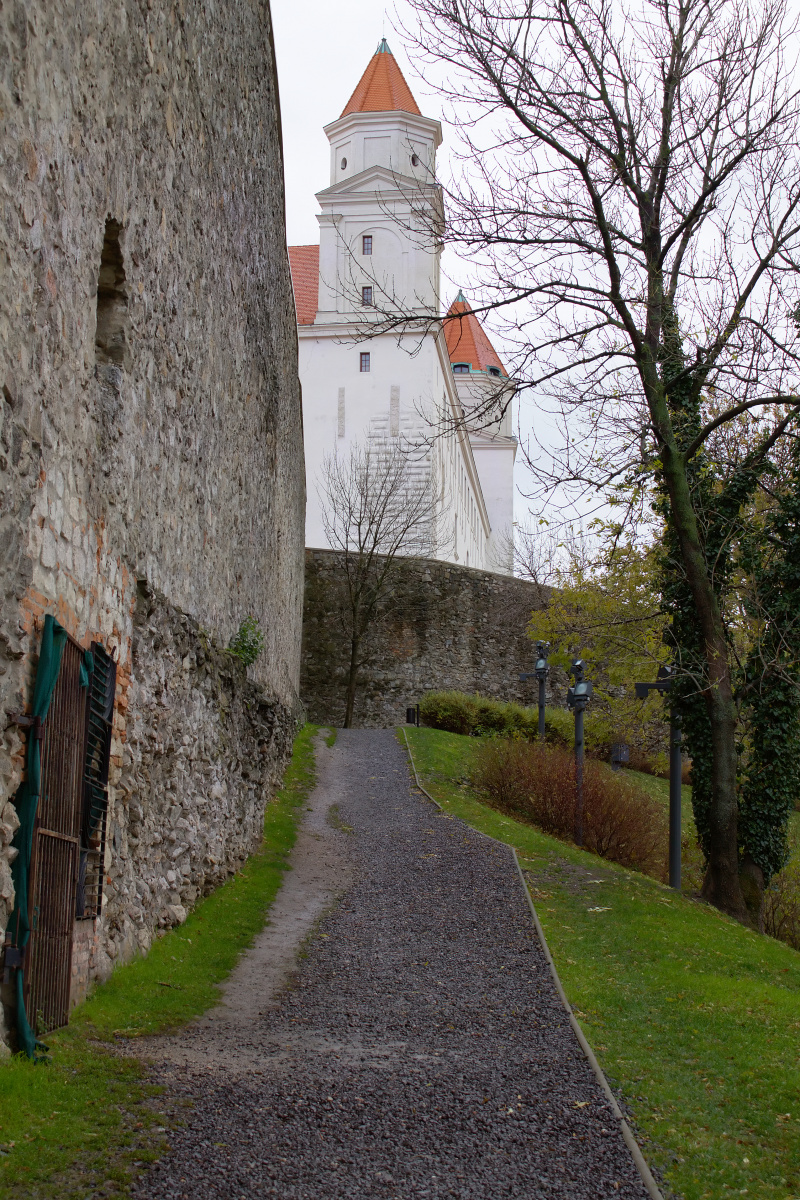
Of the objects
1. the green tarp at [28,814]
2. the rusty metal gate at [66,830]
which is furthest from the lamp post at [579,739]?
the green tarp at [28,814]

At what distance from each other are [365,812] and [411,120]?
110 ft

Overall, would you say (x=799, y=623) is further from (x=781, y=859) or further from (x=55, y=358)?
(x=55, y=358)

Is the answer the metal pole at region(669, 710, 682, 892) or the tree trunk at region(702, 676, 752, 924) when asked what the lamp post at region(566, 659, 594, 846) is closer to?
the metal pole at region(669, 710, 682, 892)

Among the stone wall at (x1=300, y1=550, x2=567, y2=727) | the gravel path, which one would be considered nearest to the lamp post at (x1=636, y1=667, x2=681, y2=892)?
the gravel path

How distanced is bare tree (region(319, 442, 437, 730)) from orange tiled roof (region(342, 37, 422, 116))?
13.7 meters

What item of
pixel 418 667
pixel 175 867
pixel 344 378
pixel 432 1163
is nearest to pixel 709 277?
pixel 175 867

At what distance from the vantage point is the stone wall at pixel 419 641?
29750 millimetres

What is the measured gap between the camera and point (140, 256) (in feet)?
21.8

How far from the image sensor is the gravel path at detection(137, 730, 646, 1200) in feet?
13.3

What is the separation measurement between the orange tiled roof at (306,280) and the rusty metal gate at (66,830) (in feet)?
124

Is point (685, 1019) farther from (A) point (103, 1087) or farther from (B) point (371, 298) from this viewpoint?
(B) point (371, 298)

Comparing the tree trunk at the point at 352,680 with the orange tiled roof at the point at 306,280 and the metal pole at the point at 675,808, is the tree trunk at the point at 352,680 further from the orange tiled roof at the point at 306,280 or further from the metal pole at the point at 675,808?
the orange tiled roof at the point at 306,280

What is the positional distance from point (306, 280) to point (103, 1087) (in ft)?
144

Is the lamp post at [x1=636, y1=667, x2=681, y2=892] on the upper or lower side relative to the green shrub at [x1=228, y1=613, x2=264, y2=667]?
lower
